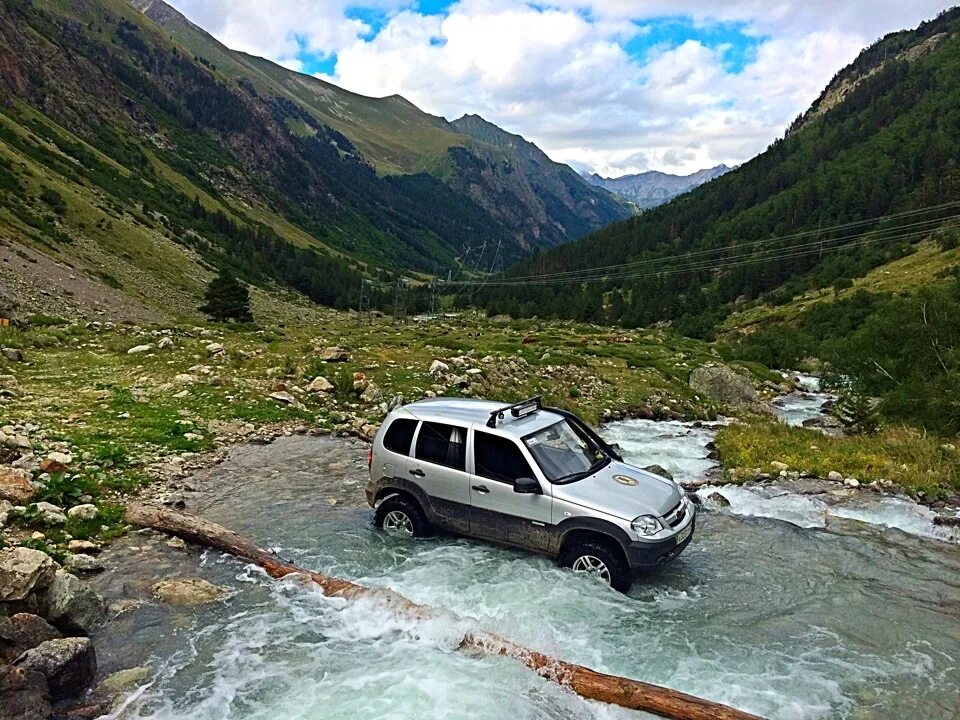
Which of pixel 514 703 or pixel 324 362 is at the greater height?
pixel 324 362

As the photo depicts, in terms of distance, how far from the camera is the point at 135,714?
6.65 m

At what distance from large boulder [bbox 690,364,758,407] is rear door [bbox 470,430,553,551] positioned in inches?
1012

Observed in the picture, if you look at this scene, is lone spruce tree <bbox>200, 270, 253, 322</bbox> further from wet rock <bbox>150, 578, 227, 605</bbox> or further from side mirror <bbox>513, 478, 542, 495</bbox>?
side mirror <bbox>513, 478, 542, 495</bbox>

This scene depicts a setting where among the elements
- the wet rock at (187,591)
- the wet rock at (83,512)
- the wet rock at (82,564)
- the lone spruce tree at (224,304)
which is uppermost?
the lone spruce tree at (224,304)

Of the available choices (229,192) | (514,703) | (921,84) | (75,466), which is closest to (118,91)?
(229,192)

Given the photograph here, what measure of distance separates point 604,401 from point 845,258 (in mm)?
116037

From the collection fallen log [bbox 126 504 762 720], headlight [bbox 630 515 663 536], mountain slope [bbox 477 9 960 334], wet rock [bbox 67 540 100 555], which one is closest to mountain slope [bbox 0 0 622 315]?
wet rock [bbox 67 540 100 555]

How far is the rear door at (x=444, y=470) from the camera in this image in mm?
10977

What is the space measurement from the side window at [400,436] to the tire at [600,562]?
3633 millimetres

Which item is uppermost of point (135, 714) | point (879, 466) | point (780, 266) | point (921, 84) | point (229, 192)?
point (921, 84)

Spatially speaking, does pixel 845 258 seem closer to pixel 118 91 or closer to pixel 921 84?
pixel 921 84

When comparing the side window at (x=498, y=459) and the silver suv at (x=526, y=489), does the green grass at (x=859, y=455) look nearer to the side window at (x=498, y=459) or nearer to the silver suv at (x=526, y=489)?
the silver suv at (x=526, y=489)

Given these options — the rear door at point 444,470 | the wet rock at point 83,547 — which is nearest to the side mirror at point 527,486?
the rear door at point 444,470

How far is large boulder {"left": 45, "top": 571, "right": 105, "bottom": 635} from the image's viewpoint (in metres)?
7.71
